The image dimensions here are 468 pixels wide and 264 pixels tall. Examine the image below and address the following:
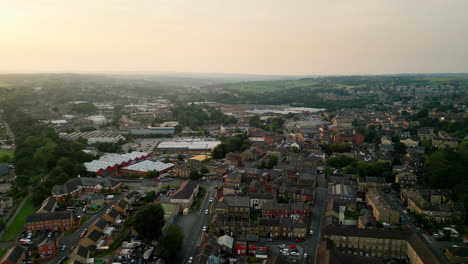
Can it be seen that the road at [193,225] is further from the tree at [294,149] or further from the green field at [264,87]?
the green field at [264,87]

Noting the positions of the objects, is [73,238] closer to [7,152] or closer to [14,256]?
[14,256]

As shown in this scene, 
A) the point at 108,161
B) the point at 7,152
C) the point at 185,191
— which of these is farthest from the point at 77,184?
the point at 7,152

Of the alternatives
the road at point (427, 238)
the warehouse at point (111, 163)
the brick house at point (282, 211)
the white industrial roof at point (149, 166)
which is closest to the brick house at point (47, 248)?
the brick house at point (282, 211)

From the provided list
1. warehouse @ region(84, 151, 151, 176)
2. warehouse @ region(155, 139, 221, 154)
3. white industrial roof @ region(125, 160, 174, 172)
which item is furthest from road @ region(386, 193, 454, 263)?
warehouse @ region(84, 151, 151, 176)

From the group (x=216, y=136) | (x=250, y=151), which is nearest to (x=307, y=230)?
(x=250, y=151)

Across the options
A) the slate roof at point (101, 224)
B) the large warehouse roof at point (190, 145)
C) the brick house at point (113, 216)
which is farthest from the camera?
the large warehouse roof at point (190, 145)

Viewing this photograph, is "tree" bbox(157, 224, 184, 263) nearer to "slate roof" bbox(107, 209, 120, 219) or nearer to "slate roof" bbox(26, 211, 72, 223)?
"slate roof" bbox(107, 209, 120, 219)
